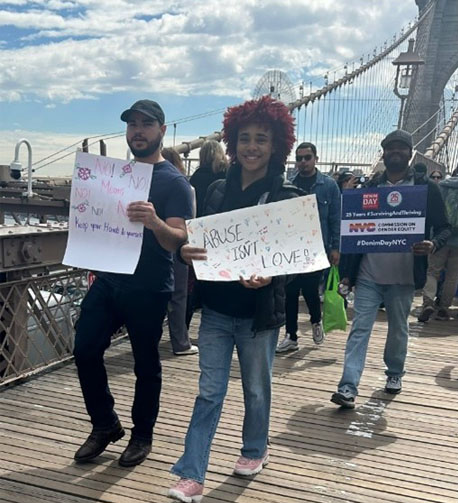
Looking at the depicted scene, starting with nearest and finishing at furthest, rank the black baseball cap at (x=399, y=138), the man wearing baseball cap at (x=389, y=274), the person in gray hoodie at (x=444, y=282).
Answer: the black baseball cap at (x=399, y=138) → the man wearing baseball cap at (x=389, y=274) → the person in gray hoodie at (x=444, y=282)

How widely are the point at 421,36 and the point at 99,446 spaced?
3933 centimetres

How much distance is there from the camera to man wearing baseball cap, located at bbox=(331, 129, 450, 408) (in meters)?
3.38

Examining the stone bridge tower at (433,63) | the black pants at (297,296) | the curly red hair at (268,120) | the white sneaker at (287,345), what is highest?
the stone bridge tower at (433,63)

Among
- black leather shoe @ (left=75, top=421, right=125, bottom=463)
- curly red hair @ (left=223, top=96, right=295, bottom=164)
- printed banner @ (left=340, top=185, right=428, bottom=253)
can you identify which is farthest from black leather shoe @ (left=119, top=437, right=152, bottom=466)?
printed banner @ (left=340, top=185, right=428, bottom=253)

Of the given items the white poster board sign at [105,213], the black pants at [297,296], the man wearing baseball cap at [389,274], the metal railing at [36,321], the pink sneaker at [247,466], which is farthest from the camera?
the black pants at [297,296]

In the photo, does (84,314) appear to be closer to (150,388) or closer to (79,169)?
(150,388)

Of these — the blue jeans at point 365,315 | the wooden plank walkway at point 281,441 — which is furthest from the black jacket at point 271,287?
the blue jeans at point 365,315

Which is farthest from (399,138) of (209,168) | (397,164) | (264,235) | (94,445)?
(94,445)

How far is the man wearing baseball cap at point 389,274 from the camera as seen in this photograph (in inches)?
133

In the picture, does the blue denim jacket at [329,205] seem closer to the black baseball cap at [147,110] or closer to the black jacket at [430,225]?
the black jacket at [430,225]

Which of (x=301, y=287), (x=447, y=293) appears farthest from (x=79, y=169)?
(x=447, y=293)

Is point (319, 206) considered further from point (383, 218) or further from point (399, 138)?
point (399, 138)

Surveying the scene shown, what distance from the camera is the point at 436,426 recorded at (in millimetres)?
3328

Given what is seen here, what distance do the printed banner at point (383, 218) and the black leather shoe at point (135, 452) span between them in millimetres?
1662
